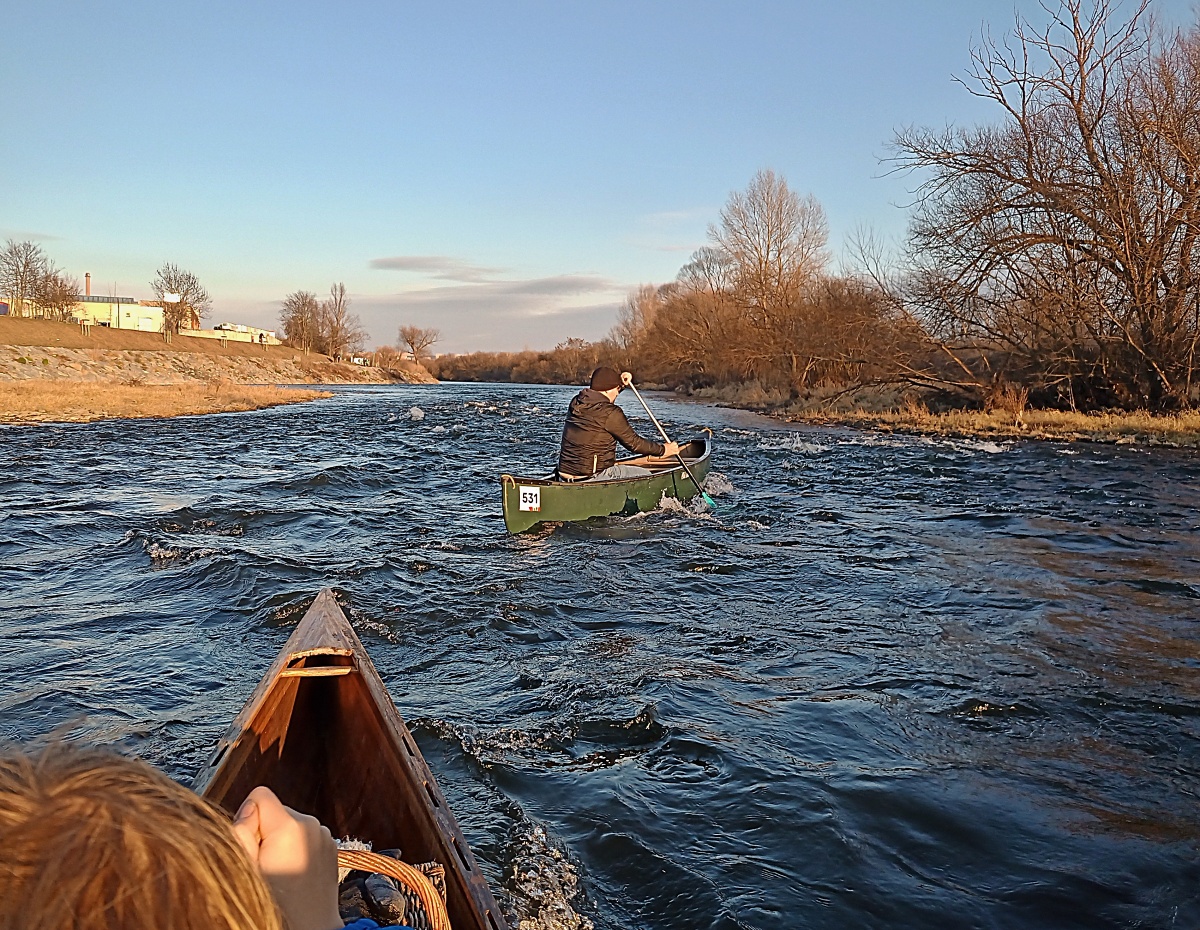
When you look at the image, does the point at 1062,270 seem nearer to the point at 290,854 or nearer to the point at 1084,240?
the point at 1084,240

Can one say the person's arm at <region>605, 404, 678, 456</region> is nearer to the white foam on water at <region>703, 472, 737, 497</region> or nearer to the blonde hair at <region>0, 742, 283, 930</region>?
the white foam on water at <region>703, 472, 737, 497</region>

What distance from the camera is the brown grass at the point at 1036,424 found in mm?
17922

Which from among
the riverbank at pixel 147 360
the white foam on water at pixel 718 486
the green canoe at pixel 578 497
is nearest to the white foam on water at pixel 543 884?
the green canoe at pixel 578 497

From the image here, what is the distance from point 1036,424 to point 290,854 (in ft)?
73.2

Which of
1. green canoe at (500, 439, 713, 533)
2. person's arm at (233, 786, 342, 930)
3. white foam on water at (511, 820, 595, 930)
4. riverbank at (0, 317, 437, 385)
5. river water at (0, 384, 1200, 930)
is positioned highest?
riverbank at (0, 317, 437, 385)

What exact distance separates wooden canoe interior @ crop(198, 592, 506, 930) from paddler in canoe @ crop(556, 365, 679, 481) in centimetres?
574

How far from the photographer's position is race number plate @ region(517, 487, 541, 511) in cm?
903

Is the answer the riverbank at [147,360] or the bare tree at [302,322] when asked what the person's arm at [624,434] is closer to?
the riverbank at [147,360]

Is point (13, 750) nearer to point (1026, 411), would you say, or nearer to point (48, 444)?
point (48, 444)

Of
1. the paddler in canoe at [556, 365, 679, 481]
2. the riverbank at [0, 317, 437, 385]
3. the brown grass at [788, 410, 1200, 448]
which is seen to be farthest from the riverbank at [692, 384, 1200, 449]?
the riverbank at [0, 317, 437, 385]

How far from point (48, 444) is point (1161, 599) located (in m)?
18.0

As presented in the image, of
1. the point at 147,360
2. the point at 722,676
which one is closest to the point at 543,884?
the point at 722,676

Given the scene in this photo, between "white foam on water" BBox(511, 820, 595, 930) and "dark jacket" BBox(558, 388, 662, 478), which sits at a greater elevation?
"dark jacket" BBox(558, 388, 662, 478)

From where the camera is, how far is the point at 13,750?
933 millimetres
